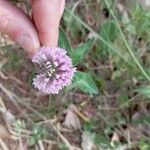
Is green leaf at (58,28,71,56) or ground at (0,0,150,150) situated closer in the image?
green leaf at (58,28,71,56)

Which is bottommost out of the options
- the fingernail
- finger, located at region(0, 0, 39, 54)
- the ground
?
the ground

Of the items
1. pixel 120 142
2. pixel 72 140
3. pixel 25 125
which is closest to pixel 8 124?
pixel 25 125

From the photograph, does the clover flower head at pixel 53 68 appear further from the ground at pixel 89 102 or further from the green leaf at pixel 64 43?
the ground at pixel 89 102

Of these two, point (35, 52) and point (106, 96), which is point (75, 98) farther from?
point (35, 52)

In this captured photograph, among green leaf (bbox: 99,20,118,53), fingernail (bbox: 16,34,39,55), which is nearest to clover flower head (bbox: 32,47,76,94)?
fingernail (bbox: 16,34,39,55)

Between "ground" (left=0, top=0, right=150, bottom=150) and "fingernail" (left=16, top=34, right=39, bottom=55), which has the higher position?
"fingernail" (left=16, top=34, right=39, bottom=55)

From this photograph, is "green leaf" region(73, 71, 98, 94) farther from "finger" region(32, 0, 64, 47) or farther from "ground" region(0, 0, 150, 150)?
"ground" region(0, 0, 150, 150)

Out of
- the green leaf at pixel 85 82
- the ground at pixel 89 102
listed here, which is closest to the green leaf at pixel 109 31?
the ground at pixel 89 102
